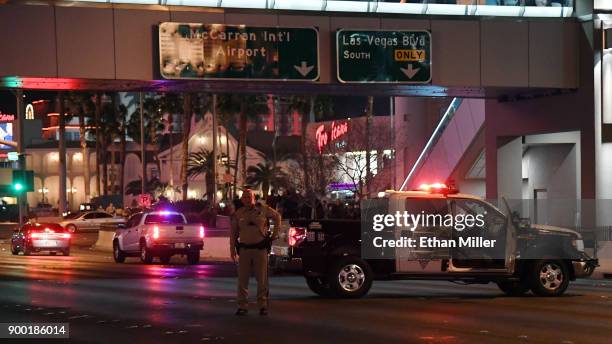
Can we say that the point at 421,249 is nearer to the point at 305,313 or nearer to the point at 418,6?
the point at 305,313

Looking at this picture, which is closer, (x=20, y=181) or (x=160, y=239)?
(x=160, y=239)

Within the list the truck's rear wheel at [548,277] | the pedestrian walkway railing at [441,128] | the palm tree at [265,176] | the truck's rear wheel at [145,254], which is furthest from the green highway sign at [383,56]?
the palm tree at [265,176]

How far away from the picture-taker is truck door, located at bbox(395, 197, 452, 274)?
18.1m

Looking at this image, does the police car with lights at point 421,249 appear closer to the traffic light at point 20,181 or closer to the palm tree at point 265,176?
the traffic light at point 20,181

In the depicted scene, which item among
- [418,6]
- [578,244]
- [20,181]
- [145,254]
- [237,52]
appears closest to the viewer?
[578,244]

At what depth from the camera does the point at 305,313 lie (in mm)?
15531

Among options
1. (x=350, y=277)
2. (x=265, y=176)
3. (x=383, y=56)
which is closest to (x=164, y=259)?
(x=383, y=56)

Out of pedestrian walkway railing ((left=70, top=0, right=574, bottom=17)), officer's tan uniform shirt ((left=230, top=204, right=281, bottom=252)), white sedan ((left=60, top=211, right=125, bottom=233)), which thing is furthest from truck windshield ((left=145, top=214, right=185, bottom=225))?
white sedan ((left=60, top=211, right=125, bottom=233))

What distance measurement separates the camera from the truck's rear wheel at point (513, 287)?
62.1 ft

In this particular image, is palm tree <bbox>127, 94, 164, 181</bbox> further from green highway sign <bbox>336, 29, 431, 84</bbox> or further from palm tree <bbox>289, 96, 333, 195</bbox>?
green highway sign <bbox>336, 29, 431, 84</bbox>

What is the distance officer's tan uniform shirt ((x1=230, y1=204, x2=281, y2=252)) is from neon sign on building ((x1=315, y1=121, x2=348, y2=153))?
159ft

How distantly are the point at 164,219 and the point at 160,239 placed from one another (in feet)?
4.68

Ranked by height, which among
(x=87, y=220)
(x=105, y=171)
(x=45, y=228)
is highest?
(x=105, y=171)

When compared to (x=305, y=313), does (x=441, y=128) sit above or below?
above
